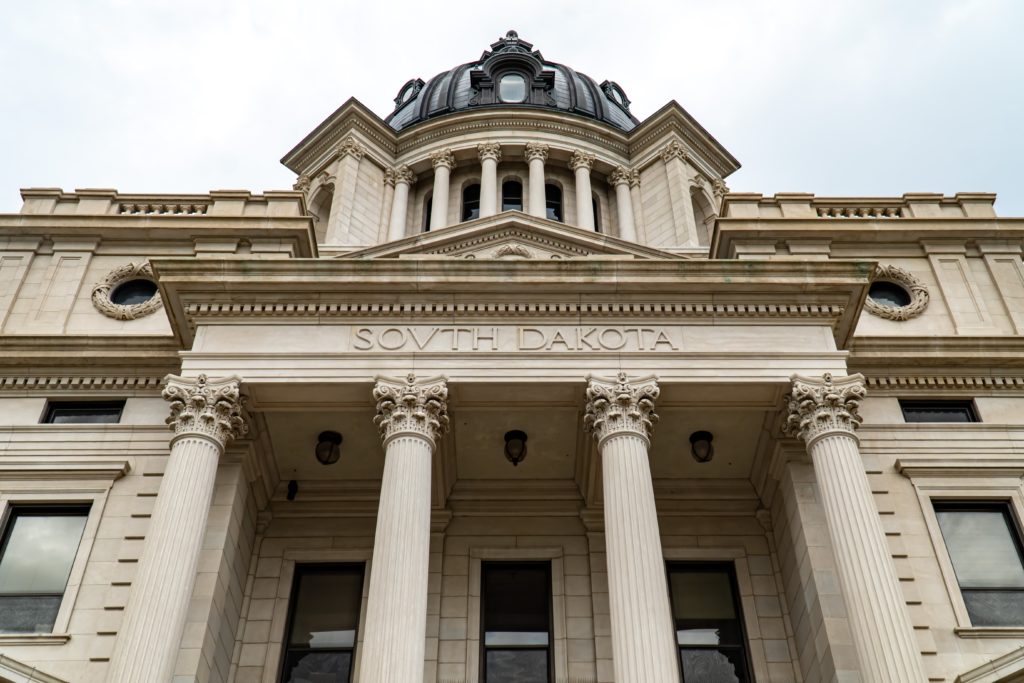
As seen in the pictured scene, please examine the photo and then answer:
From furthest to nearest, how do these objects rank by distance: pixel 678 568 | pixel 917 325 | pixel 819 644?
1. pixel 917 325
2. pixel 678 568
3. pixel 819 644

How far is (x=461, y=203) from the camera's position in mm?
37844

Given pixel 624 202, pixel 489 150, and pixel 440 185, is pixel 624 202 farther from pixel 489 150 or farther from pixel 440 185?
pixel 440 185

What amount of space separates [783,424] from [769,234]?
20.9 feet

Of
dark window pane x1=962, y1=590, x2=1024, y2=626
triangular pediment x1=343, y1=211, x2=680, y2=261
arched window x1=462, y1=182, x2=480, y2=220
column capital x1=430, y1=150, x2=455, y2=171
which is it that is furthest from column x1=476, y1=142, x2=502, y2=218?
dark window pane x1=962, y1=590, x2=1024, y2=626

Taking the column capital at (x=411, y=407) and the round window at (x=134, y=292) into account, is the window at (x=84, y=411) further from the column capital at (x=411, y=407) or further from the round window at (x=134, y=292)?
the column capital at (x=411, y=407)

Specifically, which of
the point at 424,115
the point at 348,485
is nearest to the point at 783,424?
the point at 348,485

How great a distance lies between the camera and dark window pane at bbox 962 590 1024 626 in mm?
16797

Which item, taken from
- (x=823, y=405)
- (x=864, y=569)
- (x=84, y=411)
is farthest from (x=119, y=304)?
(x=864, y=569)

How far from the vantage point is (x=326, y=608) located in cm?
1925

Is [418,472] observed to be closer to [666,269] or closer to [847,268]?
[666,269]

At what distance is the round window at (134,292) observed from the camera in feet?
73.7

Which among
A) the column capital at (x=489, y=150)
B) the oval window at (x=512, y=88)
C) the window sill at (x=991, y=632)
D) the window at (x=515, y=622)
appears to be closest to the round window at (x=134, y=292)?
the window at (x=515, y=622)

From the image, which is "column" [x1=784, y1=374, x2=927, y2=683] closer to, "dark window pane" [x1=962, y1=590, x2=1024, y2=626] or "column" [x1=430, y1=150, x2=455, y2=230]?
"dark window pane" [x1=962, y1=590, x2=1024, y2=626]

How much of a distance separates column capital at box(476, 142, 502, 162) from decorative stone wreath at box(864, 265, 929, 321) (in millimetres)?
18076
